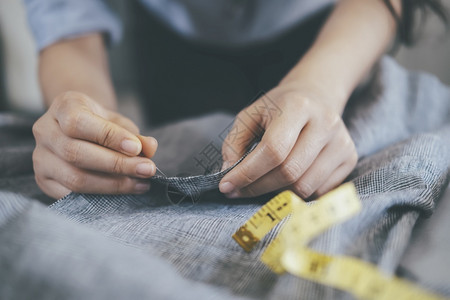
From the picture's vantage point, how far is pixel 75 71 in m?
0.89

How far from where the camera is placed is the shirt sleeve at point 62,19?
949mm

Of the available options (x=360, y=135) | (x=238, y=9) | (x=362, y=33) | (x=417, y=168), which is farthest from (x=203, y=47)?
(x=417, y=168)

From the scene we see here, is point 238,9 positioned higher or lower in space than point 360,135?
higher

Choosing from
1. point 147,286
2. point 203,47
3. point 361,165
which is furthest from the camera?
point 203,47

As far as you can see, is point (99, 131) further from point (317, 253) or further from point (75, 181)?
point (317, 253)

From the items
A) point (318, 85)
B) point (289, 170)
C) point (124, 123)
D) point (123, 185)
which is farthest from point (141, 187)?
point (318, 85)

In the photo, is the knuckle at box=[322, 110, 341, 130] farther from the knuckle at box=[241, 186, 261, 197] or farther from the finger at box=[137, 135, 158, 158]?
the finger at box=[137, 135, 158, 158]

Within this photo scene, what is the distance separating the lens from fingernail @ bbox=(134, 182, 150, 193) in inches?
22.7

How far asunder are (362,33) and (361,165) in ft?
1.11

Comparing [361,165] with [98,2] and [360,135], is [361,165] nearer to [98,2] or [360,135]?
[360,135]

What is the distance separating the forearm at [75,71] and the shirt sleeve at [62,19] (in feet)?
0.08

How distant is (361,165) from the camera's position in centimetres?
66

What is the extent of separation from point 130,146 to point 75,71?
1.54ft

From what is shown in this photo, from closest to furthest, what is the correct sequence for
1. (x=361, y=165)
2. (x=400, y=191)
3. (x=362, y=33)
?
(x=400, y=191)
(x=361, y=165)
(x=362, y=33)
